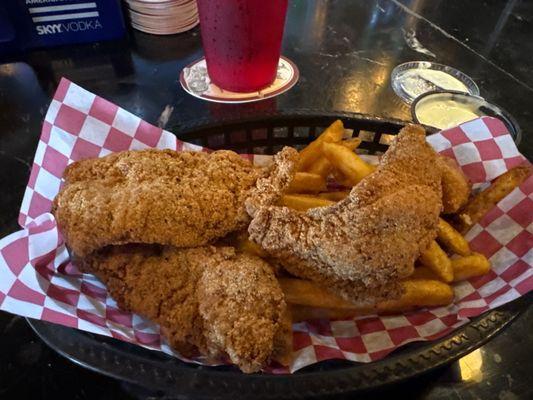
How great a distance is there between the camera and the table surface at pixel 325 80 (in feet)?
3.34

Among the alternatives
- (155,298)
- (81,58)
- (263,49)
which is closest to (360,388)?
(155,298)

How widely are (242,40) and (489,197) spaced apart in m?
1.01

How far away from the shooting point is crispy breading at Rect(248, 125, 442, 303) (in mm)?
834

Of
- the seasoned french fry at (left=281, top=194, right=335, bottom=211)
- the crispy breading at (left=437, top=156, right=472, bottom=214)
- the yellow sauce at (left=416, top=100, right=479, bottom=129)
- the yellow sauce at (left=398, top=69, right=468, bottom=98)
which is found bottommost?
the yellow sauce at (left=398, top=69, right=468, bottom=98)

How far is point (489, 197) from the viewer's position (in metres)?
1.09

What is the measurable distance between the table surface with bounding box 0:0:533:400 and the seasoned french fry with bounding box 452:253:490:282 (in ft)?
0.73

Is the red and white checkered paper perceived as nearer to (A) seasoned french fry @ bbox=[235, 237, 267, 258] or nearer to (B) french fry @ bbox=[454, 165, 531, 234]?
(B) french fry @ bbox=[454, 165, 531, 234]

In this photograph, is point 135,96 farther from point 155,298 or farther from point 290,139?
point 155,298

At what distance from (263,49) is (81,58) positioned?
3.32 ft

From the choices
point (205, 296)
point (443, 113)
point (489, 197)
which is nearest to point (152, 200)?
point (205, 296)

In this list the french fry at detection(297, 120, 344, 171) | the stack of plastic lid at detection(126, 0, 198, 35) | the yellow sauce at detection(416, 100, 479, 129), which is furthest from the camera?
the stack of plastic lid at detection(126, 0, 198, 35)

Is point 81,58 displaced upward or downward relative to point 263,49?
downward

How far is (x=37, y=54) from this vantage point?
2.14 m

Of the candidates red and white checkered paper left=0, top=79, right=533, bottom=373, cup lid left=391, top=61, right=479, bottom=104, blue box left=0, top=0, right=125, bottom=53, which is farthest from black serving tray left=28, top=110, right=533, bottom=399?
blue box left=0, top=0, right=125, bottom=53
